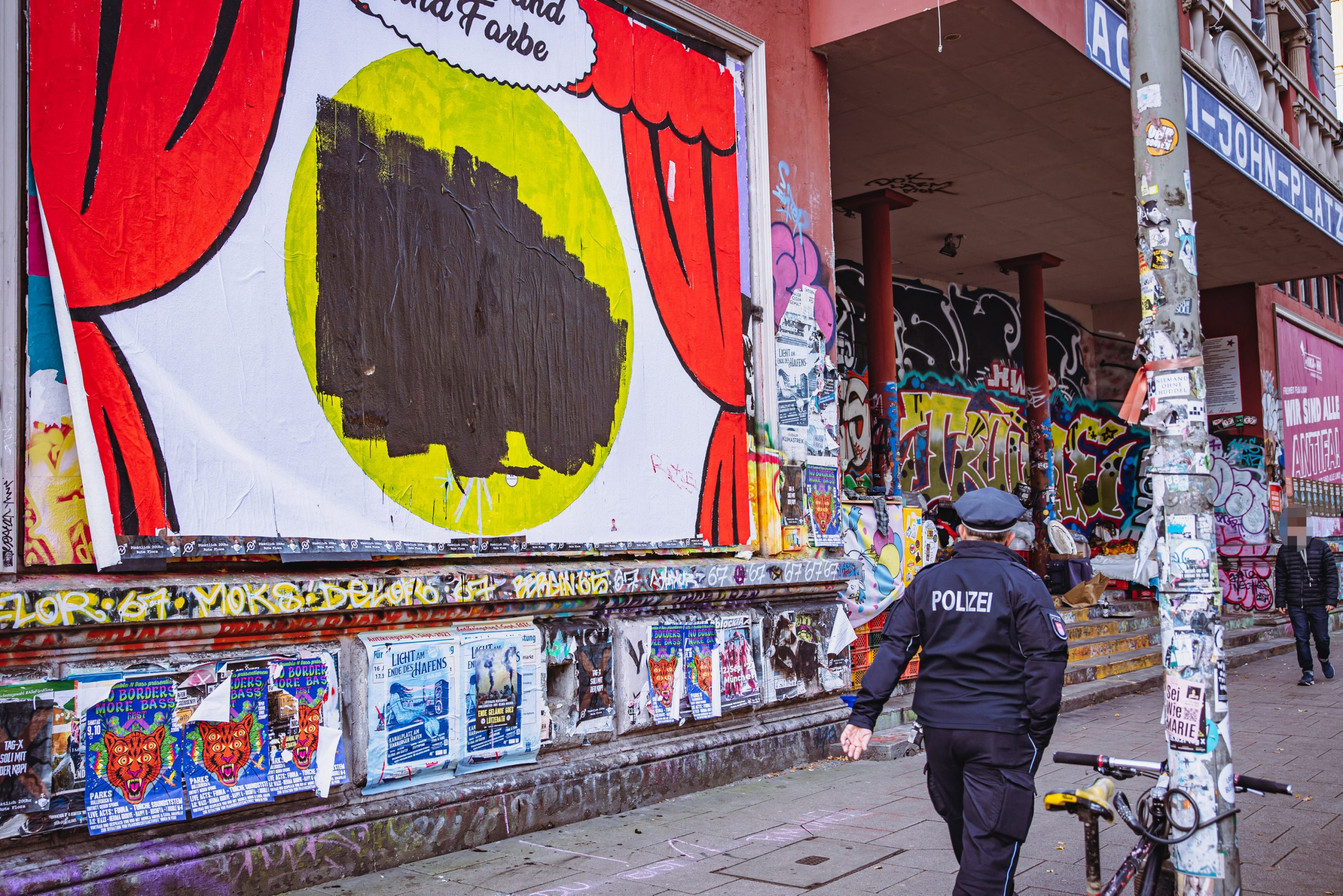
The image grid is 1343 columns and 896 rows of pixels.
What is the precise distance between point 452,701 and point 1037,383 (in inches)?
484

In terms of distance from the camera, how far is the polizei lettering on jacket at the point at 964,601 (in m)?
3.56

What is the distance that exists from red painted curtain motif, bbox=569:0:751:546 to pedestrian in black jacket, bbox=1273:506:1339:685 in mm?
6875

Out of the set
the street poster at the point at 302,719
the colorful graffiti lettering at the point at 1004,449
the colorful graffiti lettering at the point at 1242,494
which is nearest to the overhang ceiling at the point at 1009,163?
the colorful graffiti lettering at the point at 1004,449

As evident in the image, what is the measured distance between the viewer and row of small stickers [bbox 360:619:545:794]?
5.04 m

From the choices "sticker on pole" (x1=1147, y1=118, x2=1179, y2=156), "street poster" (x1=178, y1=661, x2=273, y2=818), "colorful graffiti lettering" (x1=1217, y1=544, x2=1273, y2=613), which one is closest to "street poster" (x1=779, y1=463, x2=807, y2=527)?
"sticker on pole" (x1=1147, y1=118, x2=1179, y2=156)

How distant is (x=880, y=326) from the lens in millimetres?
12555

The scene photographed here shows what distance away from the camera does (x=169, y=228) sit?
4.59 meters

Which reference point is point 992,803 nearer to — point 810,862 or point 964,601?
point 964,601

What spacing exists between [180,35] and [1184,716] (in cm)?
505

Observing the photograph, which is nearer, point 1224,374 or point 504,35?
point 504,35

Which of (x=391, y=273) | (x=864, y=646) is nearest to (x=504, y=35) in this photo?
(x=391, y=273)

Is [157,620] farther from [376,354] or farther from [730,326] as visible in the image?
[730,326]

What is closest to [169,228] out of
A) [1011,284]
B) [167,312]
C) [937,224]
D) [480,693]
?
[167,312]

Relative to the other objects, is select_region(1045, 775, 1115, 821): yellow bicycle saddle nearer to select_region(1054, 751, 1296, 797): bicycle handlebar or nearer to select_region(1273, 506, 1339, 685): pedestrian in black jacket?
select_region(1054, 751, 1296, 797): bicycle handlebar
